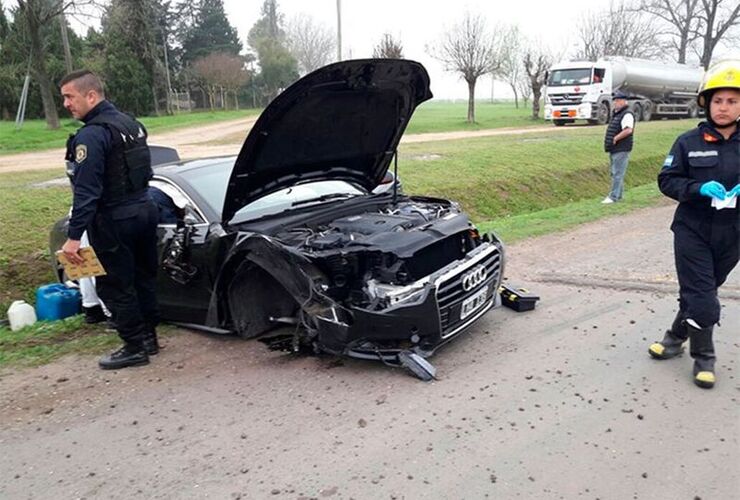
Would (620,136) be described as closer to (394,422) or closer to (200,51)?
(394,422)

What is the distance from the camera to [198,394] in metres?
3.93

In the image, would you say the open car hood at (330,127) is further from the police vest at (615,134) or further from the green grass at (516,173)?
the police vest at (615,134)

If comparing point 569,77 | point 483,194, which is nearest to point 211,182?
point 483,194

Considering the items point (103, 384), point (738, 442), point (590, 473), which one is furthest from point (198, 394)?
point (738, 442)

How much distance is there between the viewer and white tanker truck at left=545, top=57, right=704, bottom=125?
28.2 m

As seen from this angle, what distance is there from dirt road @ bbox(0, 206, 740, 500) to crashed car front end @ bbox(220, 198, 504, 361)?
0.26 metres

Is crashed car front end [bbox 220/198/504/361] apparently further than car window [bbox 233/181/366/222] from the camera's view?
No

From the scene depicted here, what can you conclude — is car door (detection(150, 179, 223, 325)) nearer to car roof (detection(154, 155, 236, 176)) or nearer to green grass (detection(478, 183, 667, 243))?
car roof (detection(154, 155, 236, 176))

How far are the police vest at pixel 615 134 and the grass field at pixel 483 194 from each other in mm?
971

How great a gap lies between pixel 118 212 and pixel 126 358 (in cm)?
107

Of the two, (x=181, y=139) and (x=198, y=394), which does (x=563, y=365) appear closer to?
(x=198, y=394)

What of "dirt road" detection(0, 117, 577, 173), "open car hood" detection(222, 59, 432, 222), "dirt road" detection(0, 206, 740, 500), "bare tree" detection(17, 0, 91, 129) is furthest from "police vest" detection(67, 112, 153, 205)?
"bare tree" detection(17, 0, 91, 129)

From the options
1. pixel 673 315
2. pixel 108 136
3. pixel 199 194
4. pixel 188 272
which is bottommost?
pixel 673 315

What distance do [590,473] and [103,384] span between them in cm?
314
